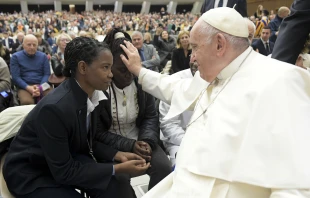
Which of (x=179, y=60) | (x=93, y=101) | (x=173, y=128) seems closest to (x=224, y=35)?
(x=93, y=101)

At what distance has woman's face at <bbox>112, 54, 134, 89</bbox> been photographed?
2.08 m

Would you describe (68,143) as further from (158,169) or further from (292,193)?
(292,193)

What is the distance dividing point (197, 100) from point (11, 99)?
10.1 ft

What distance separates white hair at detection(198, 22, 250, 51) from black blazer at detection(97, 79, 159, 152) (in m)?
1.00

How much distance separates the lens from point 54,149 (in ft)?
5.22

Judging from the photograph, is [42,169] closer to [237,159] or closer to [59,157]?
[59,157]

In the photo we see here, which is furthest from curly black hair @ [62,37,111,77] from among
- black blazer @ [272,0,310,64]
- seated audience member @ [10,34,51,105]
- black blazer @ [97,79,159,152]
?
seated audience member @ [10,34,51,105]

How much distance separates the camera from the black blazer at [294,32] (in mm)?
1969

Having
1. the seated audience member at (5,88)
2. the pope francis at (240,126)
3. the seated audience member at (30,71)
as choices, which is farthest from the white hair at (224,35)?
the seated audience member at (30,71)

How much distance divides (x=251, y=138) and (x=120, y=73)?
1185 mm

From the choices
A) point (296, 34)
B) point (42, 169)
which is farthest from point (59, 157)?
point (296, 34)

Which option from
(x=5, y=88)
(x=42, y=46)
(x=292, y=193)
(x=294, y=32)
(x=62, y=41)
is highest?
(x=294, y=32)

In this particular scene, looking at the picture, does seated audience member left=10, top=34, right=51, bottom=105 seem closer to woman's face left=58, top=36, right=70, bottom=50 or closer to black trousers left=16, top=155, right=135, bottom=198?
woman's face left=58, top=36, right=70, bottom=50

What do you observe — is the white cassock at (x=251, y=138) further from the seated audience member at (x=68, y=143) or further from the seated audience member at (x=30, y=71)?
the seated audience member at (x=30, y=71)
